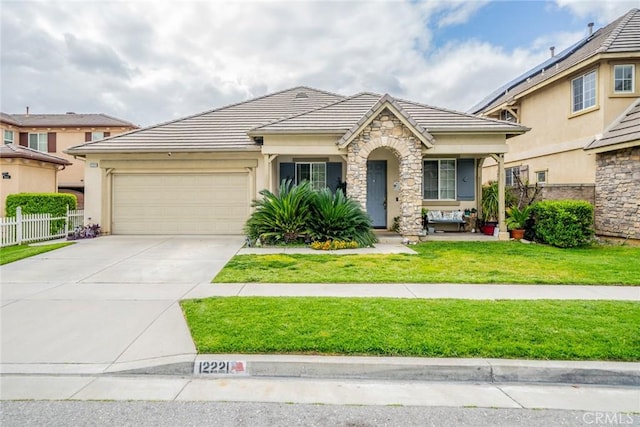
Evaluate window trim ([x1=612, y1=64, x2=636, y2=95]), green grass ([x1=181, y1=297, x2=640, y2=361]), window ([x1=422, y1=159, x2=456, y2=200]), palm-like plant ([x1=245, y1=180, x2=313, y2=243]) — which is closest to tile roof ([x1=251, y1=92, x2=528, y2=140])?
window ([x1=422, y1=159, x2=456, y2=200])

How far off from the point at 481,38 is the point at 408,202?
425 inches

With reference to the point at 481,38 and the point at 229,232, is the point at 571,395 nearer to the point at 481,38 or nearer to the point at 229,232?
the point at 229,232

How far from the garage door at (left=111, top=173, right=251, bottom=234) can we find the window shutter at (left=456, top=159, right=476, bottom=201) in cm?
854

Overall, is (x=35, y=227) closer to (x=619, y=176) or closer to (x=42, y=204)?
(x=42, y=204)

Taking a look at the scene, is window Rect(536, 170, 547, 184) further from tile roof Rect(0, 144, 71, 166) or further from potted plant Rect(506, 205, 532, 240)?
tile roof Rect(0, 144, 71, 166)

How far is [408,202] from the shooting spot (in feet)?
40.2

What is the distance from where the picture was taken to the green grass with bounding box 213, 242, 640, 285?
23.5ft

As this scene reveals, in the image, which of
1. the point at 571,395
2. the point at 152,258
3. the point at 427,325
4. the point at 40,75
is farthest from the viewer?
the point at 40,75

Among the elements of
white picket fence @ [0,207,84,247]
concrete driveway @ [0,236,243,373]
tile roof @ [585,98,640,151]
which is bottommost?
concrete driveway @ [0,236,243,373]

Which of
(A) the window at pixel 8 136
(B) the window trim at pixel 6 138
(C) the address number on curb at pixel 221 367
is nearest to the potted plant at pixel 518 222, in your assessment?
(C) the address number on curb at pixel 221 367

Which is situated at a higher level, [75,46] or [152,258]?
[75,46]

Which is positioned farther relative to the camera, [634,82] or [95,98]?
[95,98]

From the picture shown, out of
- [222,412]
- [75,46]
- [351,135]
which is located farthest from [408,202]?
[75,46]

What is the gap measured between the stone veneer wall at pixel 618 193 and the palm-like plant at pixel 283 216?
34.4 ft
